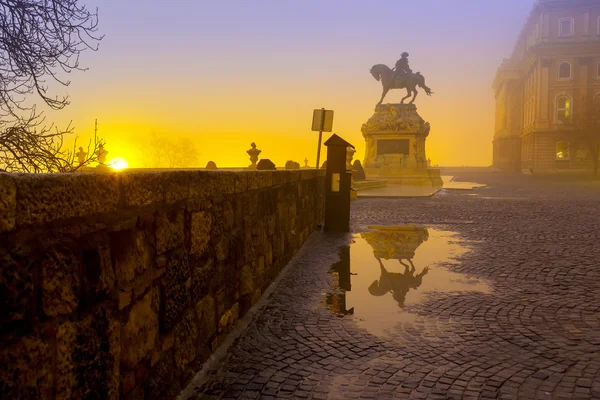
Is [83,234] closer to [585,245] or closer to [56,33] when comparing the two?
[56,33]

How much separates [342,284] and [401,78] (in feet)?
106

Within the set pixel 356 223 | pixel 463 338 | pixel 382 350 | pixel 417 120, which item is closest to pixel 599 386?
pixel 463 338

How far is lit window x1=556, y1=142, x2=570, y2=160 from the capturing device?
58225 millimetres

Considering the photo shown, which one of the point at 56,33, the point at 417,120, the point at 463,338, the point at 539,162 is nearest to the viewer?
the point at 463,338

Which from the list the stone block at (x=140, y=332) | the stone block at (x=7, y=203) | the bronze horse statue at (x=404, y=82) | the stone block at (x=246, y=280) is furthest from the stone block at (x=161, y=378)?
the bronze horse statue at (x=404, y=82)

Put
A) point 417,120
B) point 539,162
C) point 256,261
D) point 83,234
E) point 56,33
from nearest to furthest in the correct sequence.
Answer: point 83,234
point 256,261
point 56,33
point 417,120
point 539,162

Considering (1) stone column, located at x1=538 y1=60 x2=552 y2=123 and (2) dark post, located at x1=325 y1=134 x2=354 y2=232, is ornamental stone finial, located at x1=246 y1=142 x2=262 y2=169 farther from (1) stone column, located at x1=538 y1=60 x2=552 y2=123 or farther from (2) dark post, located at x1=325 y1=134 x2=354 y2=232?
(1) stone column, located at x1=538 y1=60 x2=552 y2=123

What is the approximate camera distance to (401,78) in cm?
3616

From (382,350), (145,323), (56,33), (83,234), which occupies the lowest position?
(382,350)

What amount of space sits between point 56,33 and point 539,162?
61244 millimetres

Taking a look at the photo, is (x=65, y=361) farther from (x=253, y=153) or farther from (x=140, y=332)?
(x=253, y=153)

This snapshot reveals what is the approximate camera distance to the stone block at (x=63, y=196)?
1.66 meters

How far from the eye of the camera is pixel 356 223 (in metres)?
12.8

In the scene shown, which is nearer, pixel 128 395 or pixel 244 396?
pixel 128 395
